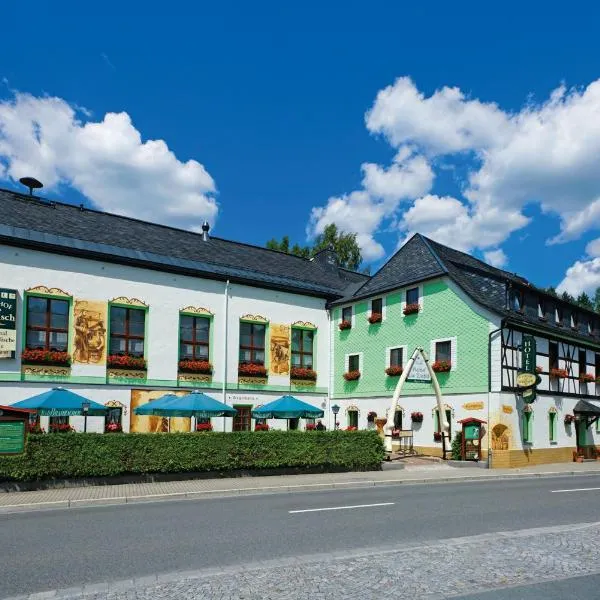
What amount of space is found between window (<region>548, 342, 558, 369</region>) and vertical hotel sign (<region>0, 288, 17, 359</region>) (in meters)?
22.8

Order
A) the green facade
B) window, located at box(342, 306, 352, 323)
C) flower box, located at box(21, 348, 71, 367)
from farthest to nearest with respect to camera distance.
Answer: window, located at box(342, 306, 352, 323)
the green facade
flower box, located at box(21, 348, 71, 367)

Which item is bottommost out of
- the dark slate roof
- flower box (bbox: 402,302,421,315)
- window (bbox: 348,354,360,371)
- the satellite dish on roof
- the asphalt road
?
the asphalt road

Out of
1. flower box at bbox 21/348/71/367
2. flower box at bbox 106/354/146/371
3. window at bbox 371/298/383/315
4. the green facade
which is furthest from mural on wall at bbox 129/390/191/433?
window at bbox 371/298/383/315

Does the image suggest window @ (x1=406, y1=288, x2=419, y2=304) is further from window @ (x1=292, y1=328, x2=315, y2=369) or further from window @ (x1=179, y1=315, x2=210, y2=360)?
window @ (x1=179, y1=315, x2=210, y2=360)

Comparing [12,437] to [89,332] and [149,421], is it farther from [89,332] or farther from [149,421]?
[149,421]

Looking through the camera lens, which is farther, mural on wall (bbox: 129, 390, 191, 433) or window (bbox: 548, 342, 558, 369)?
window (bbox: 548, 342, 558, 369)

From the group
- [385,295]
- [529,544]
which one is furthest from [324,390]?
[529,544]

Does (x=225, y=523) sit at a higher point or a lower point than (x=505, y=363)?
Answer: lower

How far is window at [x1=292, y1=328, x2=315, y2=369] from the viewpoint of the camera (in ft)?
105

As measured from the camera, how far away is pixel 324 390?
32875mm

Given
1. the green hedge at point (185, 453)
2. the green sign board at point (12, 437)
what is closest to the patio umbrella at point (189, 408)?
the green hedge at point (185, 453)

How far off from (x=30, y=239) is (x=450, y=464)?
1841cm

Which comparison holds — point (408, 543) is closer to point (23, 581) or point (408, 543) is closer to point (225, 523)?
point (225, 523)

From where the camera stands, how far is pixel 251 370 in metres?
29.7
